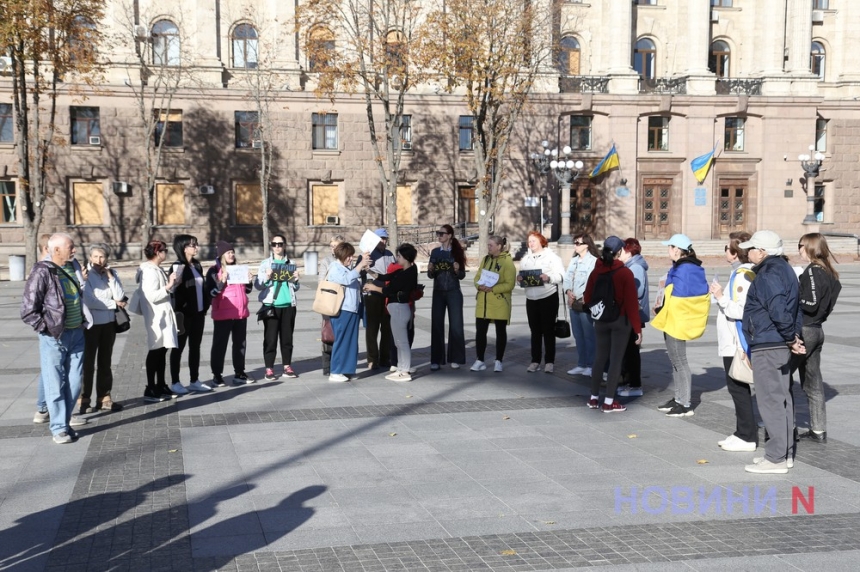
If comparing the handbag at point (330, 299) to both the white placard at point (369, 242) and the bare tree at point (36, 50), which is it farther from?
the bare tree at point (36, 50)

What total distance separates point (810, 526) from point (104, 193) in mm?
38272

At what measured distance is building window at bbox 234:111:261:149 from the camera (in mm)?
41844

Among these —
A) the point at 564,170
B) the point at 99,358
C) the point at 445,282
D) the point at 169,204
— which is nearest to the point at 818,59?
the point at 564,170

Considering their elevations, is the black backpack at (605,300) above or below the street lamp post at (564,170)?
below

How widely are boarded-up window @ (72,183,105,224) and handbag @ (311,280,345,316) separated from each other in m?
31.1

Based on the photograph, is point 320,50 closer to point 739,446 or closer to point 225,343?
point 225,343

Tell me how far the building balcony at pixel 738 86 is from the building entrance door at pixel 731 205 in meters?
4.31

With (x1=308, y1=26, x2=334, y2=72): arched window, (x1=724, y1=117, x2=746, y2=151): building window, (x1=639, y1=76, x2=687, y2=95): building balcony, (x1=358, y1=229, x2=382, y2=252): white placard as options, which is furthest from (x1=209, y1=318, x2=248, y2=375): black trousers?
(x1=724, y1=117, x2=746, y2=151): building window

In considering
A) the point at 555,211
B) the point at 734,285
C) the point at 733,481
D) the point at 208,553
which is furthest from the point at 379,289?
the point at 555,211

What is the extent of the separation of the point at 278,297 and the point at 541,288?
3430 mm

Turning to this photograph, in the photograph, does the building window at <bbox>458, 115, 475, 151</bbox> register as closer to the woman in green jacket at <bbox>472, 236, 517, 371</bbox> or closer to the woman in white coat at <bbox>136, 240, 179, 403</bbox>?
the woman in green jacket at <bbox>472, 236, 517, 371</bbox>

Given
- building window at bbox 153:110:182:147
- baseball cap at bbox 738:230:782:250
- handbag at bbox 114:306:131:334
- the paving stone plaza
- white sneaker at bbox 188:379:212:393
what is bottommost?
white sneaker at bbox 188:379:212:393

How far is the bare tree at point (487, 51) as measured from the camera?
115 ft

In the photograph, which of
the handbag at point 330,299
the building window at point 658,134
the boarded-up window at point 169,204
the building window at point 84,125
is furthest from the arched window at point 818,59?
the handbag at point 330,299
